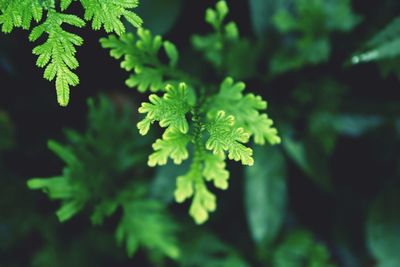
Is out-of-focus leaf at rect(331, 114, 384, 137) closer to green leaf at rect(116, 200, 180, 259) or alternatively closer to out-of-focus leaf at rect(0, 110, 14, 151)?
green leaf at rect(116, 200, 180, 259)

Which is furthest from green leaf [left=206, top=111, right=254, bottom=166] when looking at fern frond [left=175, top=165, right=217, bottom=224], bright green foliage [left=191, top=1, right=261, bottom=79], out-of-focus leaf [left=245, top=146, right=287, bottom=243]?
out-of-focus leaf [left=245, top=146, right=287, bottom=243]

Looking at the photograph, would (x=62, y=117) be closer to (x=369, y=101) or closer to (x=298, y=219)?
(x=298, y=219)

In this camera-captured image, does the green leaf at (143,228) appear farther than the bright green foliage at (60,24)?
Yes

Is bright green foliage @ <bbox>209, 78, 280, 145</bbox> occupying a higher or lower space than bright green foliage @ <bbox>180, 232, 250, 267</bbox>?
higher

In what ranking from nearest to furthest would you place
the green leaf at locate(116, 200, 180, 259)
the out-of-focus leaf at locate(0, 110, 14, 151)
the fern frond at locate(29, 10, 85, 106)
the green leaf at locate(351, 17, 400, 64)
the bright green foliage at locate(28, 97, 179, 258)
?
the fern frond at locate(29, 10, 85, 106)
the green leaf at locate(351, 17, 400, 64)
the bright green foliage at locate(28, 97, 179, 258)
the green leaf at locate(116, 200, 180, 259)
the out-of-focus leaf at locate(0, 110, 14, 151)

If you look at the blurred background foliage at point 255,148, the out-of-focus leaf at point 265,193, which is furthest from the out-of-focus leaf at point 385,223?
the out-of-focus leaf at point 265,193

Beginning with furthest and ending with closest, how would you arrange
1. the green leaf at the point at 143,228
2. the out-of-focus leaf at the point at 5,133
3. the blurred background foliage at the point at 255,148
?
the out-of-focus leaf at the point at 5,133
the blurred background foliage at the point at 255,148
the green leaf at the point at 143,228

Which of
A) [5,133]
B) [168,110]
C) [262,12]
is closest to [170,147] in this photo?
[168,110]

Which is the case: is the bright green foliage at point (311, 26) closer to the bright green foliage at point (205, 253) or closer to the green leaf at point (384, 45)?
the green leaf at point (384, 45)
